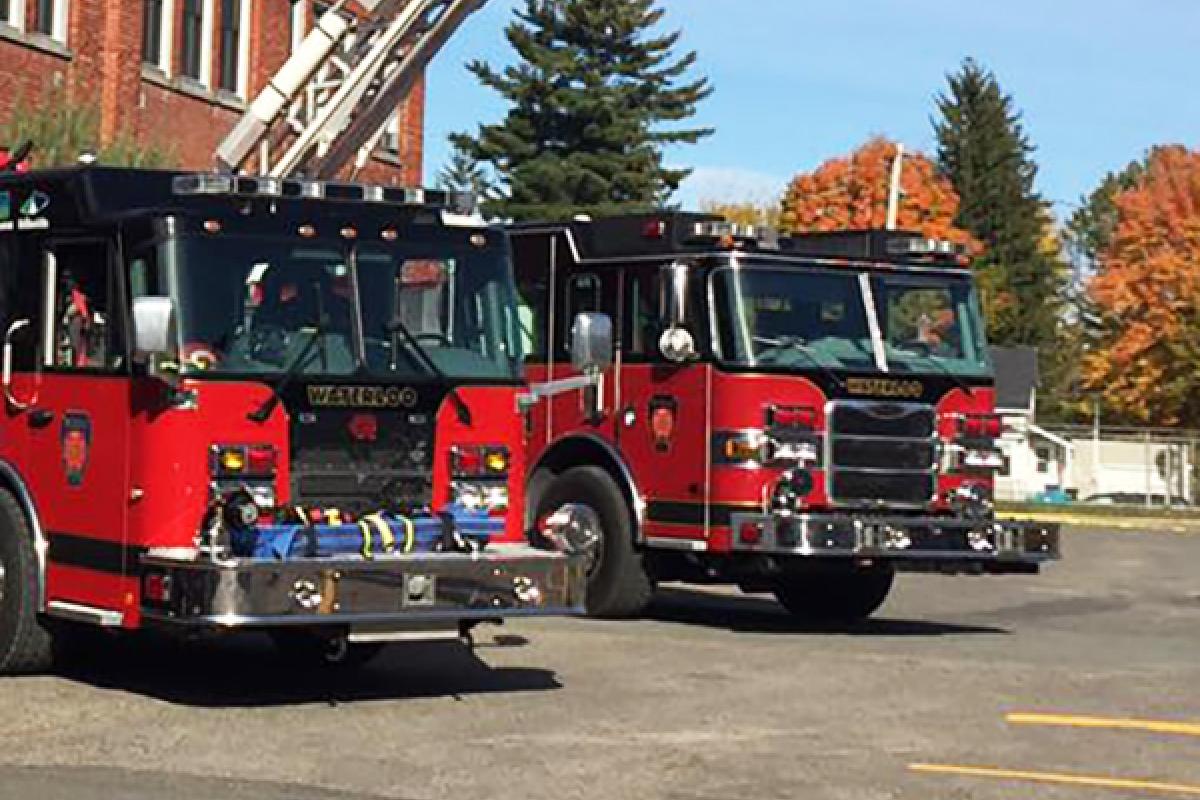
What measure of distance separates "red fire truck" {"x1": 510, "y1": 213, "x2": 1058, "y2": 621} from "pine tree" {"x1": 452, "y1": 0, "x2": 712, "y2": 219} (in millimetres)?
43155

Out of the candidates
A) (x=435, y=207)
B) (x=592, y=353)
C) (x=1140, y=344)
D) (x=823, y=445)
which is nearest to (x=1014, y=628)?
(x=823, y=445)

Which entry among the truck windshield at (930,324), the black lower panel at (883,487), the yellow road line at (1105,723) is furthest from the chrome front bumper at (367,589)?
the truck windshield at (930,324)

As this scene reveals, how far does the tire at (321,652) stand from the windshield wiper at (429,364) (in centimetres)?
159

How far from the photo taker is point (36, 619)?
11.3 meters

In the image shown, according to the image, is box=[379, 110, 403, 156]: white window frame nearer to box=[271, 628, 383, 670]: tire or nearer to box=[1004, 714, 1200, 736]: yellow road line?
box=[271, 628, 383, 670]: tire

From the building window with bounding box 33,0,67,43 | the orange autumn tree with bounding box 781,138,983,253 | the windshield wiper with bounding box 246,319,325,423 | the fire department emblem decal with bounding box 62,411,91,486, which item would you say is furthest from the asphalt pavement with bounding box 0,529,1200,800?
the orange autumn tree with bounding box 781,138,983,253

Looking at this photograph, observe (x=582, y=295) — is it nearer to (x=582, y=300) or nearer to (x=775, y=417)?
(x=582, y=300)

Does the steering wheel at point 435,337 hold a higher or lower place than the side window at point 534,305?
lower

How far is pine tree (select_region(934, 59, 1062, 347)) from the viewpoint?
267ft

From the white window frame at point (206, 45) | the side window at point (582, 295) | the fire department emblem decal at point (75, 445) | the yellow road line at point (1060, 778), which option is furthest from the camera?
the white window frame at point (206, 45)

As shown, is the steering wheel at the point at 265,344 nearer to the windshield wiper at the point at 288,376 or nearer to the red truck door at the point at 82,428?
A: the windshield wiper at the point at 288,376

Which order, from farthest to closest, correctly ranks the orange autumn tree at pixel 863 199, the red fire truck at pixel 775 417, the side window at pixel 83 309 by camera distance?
the orange autumn tree at pixel 863 199, the red fire truck at pixel 775 417, the side window at pixel 83 309

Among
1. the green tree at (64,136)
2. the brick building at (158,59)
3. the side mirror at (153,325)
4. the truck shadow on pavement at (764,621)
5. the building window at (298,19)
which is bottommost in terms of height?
the truck shadow on pavement at (764,621)

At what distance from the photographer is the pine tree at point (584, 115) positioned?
60.8 metres
